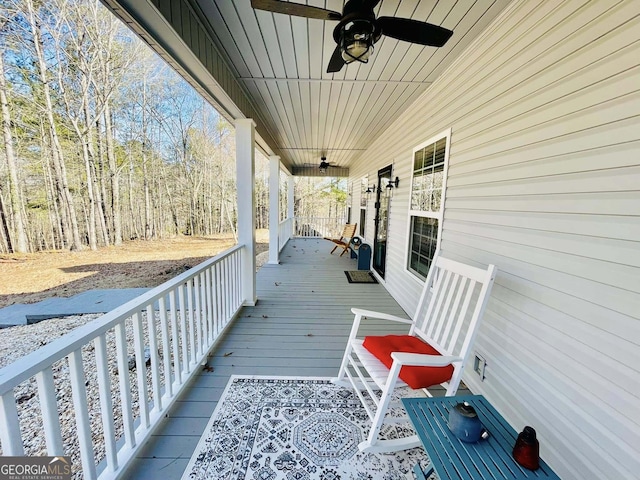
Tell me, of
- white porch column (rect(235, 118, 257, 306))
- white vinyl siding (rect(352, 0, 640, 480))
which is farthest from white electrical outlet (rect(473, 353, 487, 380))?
white porch column (rect(235, 118, 257, 306))

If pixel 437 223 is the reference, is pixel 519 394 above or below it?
below

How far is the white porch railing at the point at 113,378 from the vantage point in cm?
86

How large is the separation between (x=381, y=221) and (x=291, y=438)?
4019 mm

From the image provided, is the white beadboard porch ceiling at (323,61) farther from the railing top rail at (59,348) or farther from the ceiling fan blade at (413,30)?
the railing top rail at (59,348)

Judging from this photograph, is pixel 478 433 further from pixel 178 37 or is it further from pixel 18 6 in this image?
pixel 18 6

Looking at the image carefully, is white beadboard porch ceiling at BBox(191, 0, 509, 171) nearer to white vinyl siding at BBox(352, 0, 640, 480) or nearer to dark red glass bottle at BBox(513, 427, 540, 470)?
white vinyl siding at BBox(352, 0, 640, 480)

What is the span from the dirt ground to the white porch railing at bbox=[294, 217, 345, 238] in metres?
3.93

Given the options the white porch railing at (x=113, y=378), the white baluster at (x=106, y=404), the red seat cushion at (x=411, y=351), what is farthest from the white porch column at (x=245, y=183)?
the white baluster at (x=106, y=404)

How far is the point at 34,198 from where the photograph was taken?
612cm

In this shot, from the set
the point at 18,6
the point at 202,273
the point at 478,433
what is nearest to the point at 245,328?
the point at 202,273

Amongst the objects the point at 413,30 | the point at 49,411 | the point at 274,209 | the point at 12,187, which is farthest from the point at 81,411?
the point at 12,187

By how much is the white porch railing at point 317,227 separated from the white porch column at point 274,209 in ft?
17.0

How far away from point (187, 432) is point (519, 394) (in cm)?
202

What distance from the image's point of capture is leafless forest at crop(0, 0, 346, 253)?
483 centimetres
